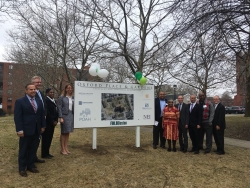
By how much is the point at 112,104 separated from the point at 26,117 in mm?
3089

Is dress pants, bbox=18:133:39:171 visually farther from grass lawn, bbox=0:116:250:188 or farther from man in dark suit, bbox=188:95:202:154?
man in dark suit, bbox=188:95:202:154

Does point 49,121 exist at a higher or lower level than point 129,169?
higher

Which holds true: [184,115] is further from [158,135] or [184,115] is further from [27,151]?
[27,151]

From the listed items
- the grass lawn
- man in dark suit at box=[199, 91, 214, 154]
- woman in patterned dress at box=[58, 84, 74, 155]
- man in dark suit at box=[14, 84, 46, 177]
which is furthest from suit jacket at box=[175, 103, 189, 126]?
man in dark suit at box=[14, 84, 46, 177]

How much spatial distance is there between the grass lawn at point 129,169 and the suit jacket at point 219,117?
92 cm

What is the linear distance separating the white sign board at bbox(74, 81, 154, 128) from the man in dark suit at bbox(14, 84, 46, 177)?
1.76m

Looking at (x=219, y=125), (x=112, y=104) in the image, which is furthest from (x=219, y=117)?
(x=112, y=104)

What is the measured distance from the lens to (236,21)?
9.55 metres

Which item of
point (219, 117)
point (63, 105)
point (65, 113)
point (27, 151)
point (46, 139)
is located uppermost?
point (63, 105)

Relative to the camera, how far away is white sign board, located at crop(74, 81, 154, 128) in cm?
695

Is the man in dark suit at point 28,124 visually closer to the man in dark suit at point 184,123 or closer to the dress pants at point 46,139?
the dress pants at point 46,139

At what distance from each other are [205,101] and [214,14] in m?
3.12

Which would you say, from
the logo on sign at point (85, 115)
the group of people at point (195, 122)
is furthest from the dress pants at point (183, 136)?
the logo on sign at point (85, 115)

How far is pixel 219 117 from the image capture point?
7.26 m
